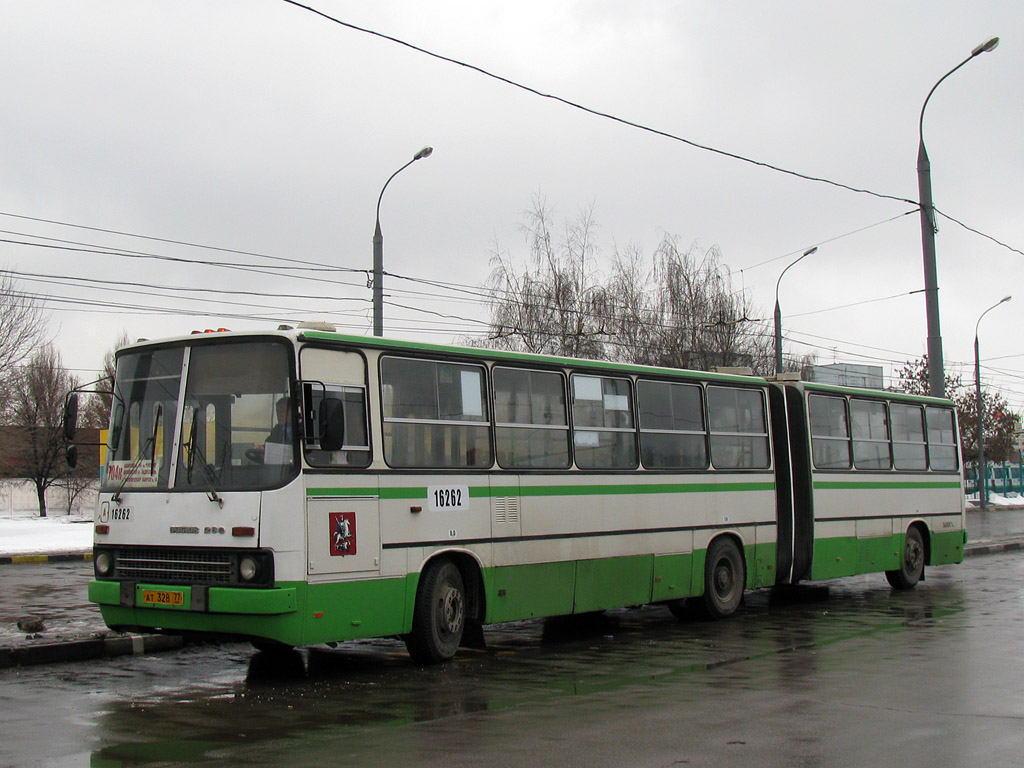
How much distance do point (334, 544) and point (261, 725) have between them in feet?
7.23

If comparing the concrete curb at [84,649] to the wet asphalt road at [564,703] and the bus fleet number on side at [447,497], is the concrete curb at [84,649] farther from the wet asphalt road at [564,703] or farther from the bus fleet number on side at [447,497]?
the bus fleet number on side at [447,497]

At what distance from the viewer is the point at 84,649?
11.6 meters

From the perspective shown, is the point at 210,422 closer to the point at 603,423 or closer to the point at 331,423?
the point at 331,423

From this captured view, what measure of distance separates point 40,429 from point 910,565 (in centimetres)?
4588

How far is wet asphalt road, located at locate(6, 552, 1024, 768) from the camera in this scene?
7363 millimetres

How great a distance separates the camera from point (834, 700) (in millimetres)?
9188

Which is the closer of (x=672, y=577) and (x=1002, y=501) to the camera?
(x=672, y=577)

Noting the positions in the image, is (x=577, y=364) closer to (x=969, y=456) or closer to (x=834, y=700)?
(x=834, y=700)

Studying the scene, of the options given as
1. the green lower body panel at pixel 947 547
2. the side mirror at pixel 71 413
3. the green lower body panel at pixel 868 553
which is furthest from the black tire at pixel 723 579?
the side mirror at pixel 71 413

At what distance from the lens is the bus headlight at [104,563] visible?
1073 centimetres

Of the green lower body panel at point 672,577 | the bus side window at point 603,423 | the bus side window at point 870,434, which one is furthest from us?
the bus side window at point 870,434

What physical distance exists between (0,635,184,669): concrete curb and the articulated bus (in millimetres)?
1110

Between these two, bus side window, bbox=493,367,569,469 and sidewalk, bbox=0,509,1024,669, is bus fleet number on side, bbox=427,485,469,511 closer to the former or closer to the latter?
bus side window, bbox=493,367,569,469

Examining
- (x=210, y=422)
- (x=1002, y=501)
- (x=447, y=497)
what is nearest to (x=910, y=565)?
(x=447, y=497)
